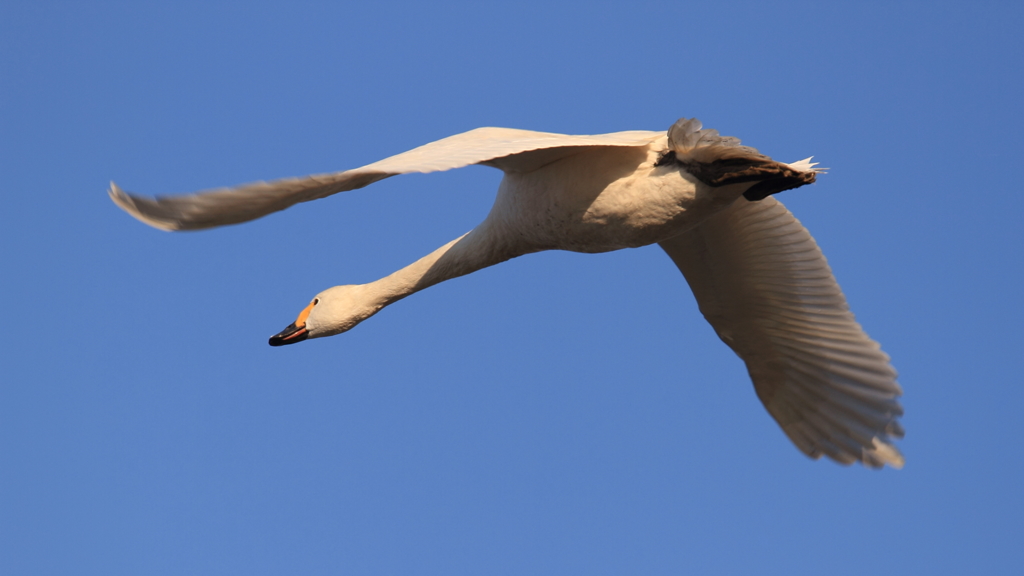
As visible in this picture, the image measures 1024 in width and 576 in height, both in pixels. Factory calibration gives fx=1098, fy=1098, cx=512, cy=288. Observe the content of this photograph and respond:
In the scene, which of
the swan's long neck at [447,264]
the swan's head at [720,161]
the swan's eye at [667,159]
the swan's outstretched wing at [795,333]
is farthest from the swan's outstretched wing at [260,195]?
the swan's outstretched wing at [795,333]

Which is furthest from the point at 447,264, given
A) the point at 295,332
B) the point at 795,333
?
the point at 795,333

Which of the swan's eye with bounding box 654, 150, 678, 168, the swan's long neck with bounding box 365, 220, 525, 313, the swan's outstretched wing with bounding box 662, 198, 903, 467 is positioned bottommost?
the swan's outstretched wing with bounding box 662, 198, 903, 467

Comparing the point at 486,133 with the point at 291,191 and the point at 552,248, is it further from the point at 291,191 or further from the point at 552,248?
the point at 291,191

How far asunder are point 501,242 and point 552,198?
85 cm

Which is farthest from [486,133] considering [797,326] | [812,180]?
[797,326]

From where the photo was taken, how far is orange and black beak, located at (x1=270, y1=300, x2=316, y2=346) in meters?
9.60

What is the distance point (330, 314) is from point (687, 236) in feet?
10.1

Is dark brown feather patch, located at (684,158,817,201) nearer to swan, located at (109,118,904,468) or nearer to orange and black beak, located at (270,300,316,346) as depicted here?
swan, located at (109,118,904,468)

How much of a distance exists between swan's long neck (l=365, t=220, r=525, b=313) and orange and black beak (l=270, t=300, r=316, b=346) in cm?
68

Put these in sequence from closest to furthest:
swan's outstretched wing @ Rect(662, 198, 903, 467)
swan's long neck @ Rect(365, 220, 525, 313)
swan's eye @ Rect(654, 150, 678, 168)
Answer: swan's eye @ Rect(654, 150, 678, 168) < swan's long neck @ Rect(365, 220, 525, 313) < swan's outstretched wing @ Rect(662, 198, 903, 467)

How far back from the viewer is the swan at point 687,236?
5.75 meters

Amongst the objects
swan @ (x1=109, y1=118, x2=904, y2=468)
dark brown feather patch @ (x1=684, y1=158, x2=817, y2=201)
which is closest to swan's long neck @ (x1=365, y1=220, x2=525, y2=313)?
swan @ (x1=109, y1=118, x2=904, y2=468)

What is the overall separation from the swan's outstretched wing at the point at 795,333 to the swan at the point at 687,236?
12mm

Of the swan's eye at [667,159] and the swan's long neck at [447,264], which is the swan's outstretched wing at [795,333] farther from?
the swan's eye at [667,159]
